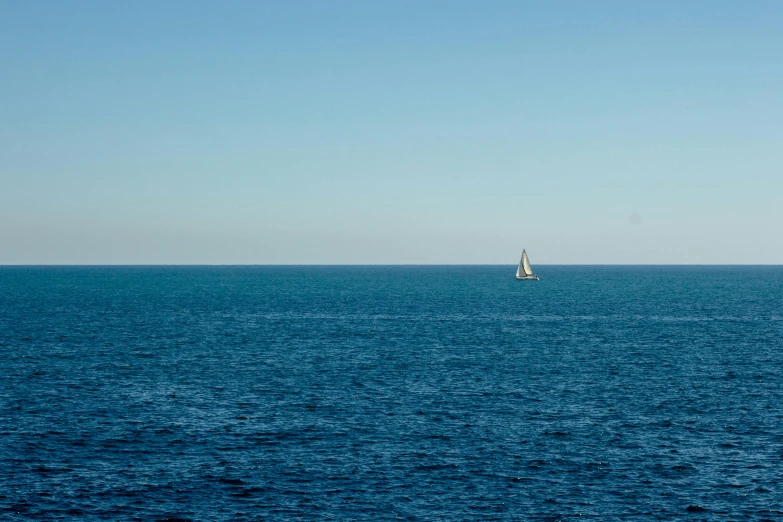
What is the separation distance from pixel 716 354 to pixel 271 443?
71.4 metres

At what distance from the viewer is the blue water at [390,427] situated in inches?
1759

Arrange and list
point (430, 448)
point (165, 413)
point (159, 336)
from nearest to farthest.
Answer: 1. point (430, 448)
2. point (165, 413)
3. point (159, 336)

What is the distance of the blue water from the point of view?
147 feet

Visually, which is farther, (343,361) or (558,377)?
(343,361)

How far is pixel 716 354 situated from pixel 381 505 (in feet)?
242

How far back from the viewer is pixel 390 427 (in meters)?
61.0


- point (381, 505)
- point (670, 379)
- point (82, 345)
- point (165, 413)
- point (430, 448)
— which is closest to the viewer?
point (381, 505)

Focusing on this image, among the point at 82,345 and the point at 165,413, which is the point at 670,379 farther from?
the point at 82,345

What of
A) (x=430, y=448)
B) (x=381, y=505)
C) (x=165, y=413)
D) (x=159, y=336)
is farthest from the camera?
(x=159, y=336)

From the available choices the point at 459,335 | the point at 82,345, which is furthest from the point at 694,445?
the point at 82,345

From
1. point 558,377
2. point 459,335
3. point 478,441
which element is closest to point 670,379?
point 558,377

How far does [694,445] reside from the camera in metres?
55.4

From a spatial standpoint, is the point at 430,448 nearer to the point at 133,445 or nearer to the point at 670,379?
the point at 133,445

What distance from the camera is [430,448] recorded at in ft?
181
